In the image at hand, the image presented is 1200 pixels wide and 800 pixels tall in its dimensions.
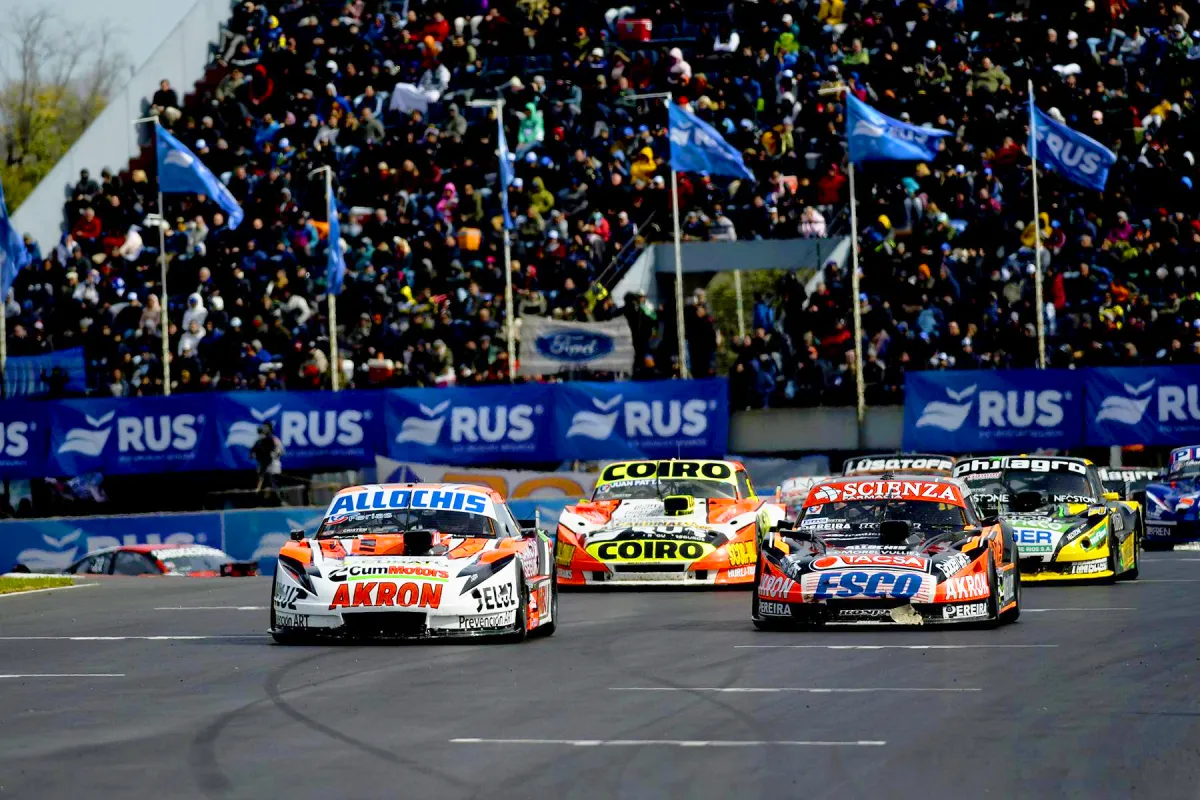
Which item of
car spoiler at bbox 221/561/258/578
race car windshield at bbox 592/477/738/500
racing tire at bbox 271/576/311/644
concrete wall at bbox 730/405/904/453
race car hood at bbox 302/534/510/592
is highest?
concrete wall at bbox 730/405/904/453

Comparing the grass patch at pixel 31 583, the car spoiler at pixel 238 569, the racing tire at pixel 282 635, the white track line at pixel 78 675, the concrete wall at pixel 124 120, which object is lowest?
the car spoiler at pixel 238 569

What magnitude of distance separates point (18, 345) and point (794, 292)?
1377cm

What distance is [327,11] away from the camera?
43375mm

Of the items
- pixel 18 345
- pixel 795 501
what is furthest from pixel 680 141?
pixel 18 345

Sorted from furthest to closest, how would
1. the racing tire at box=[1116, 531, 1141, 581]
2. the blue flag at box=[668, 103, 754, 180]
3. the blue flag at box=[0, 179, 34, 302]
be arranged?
the blue flag at box=[668, 103, 754, 180] < the blue flag at box=[0, 179, 34, 302] < the racing tire at box=[1116, 531, 1141, 581]

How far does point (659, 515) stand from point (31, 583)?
7.87 meters

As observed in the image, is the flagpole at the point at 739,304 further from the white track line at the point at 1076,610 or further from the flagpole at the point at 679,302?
the white track line at the point at 1076,610

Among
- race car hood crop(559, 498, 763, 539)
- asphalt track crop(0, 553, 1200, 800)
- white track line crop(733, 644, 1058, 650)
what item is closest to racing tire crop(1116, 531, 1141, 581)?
race car hood crop(559, 498, 763, 539)

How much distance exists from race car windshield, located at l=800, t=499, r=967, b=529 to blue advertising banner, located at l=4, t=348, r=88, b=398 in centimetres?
1990

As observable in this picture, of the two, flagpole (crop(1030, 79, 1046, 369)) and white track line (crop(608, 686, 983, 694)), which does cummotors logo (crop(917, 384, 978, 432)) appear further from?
white track line (crop(608, 686, 983, 694))

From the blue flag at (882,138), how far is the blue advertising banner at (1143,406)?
438 cm

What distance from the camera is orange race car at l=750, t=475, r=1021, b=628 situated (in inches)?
634

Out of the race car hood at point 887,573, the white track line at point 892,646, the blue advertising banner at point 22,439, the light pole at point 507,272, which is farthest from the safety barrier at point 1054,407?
the white track line at point 892,646

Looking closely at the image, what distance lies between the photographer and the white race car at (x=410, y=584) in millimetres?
15227
